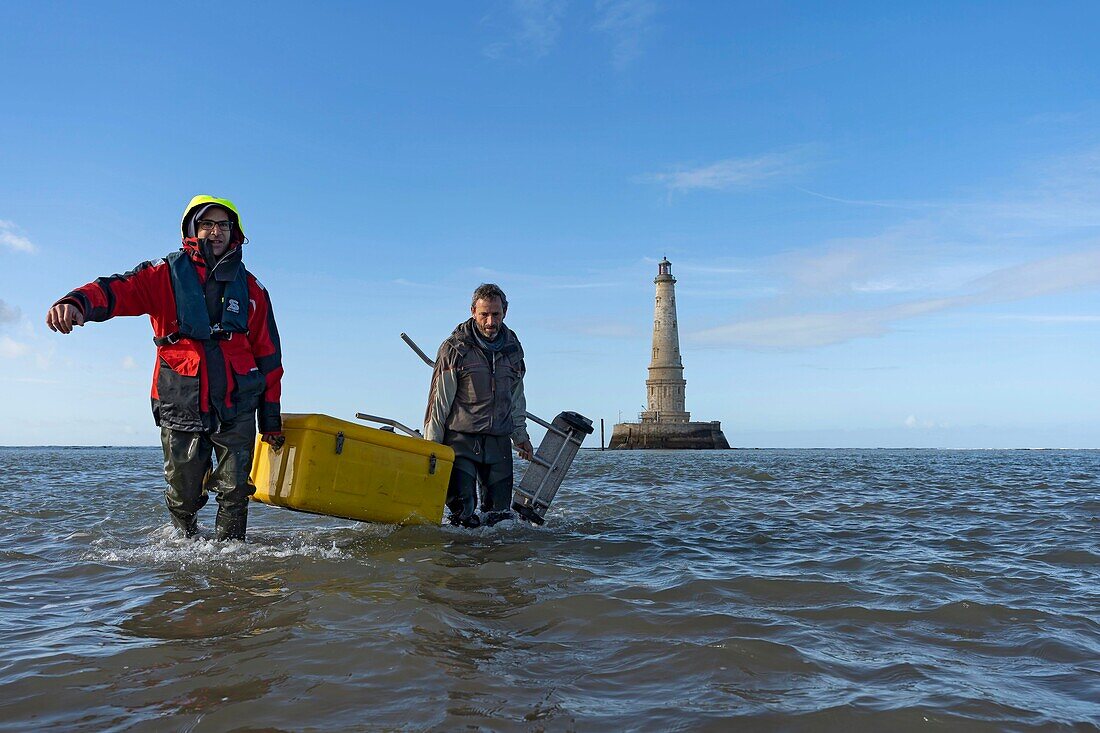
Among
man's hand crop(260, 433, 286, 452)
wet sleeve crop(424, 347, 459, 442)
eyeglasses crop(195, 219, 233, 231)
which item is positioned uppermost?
eyeglasses crop(195, 219, 233, 231)

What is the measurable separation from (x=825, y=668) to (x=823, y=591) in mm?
1645

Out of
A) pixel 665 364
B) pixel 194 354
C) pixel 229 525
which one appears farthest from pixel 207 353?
pixel 665 364

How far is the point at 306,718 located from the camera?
2676 millimetres

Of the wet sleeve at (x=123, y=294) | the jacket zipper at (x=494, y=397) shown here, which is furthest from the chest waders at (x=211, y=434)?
the jacket zipper at (x=494, y=397)

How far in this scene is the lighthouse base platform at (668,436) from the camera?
6938cm

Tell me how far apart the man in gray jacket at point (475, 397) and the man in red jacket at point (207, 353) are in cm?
165

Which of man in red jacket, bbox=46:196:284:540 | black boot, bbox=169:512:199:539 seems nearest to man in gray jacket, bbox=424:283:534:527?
man in red jacket, bbox=46:196:284:540

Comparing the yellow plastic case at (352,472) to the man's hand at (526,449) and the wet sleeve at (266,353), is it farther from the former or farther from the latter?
the man's hand at (526,449)

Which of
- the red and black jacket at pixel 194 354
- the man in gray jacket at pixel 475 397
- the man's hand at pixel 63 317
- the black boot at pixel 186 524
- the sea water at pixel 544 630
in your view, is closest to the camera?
the sea water at pixel 544 630

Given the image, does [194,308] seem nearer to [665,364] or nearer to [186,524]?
[186,524]

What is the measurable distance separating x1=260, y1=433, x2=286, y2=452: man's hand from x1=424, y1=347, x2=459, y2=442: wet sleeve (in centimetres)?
144

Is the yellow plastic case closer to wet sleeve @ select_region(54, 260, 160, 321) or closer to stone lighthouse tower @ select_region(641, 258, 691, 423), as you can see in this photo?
wet sleeve @ select_region(54, 260, 160, 321)

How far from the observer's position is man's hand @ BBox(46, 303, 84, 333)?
440 cm

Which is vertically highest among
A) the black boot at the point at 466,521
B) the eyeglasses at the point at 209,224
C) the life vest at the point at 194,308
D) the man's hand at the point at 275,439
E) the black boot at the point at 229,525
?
Result: the eyeglasses at the point at 209,224
